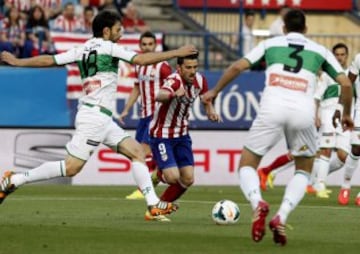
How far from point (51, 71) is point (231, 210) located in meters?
11.3

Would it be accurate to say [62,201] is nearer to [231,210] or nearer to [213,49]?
[231,210]

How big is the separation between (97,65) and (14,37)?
1148cm

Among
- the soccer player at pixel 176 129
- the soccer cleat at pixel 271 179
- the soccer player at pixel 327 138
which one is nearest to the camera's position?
the soccer player at pixel 176 129

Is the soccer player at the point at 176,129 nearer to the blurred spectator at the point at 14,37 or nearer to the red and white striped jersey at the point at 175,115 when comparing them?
the red and white striped jersey at the point at 175,115

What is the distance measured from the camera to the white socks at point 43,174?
15.1 meters

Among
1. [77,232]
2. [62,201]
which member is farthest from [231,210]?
[62,201]

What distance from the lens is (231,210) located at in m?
14.9

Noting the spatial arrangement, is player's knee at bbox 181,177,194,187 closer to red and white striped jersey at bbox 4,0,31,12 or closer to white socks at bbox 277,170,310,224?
white socks at bbox 277,170,310,224

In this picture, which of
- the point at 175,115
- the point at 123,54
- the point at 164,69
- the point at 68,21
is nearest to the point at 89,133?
the point at 123,54

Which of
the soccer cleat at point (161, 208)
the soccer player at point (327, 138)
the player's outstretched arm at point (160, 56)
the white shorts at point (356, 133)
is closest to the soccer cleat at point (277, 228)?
the player's outstretched arm at point (160, 56)

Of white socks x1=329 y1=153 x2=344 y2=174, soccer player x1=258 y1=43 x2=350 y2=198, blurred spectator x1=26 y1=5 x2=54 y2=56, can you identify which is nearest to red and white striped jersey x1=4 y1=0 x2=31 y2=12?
blurred spectator x1=26 y1=5 x2=54 y2=56

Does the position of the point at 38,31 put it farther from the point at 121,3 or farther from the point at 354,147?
the point at 354,147

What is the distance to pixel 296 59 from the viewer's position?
12930mm

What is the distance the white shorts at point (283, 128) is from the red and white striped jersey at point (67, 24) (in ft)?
48.2
